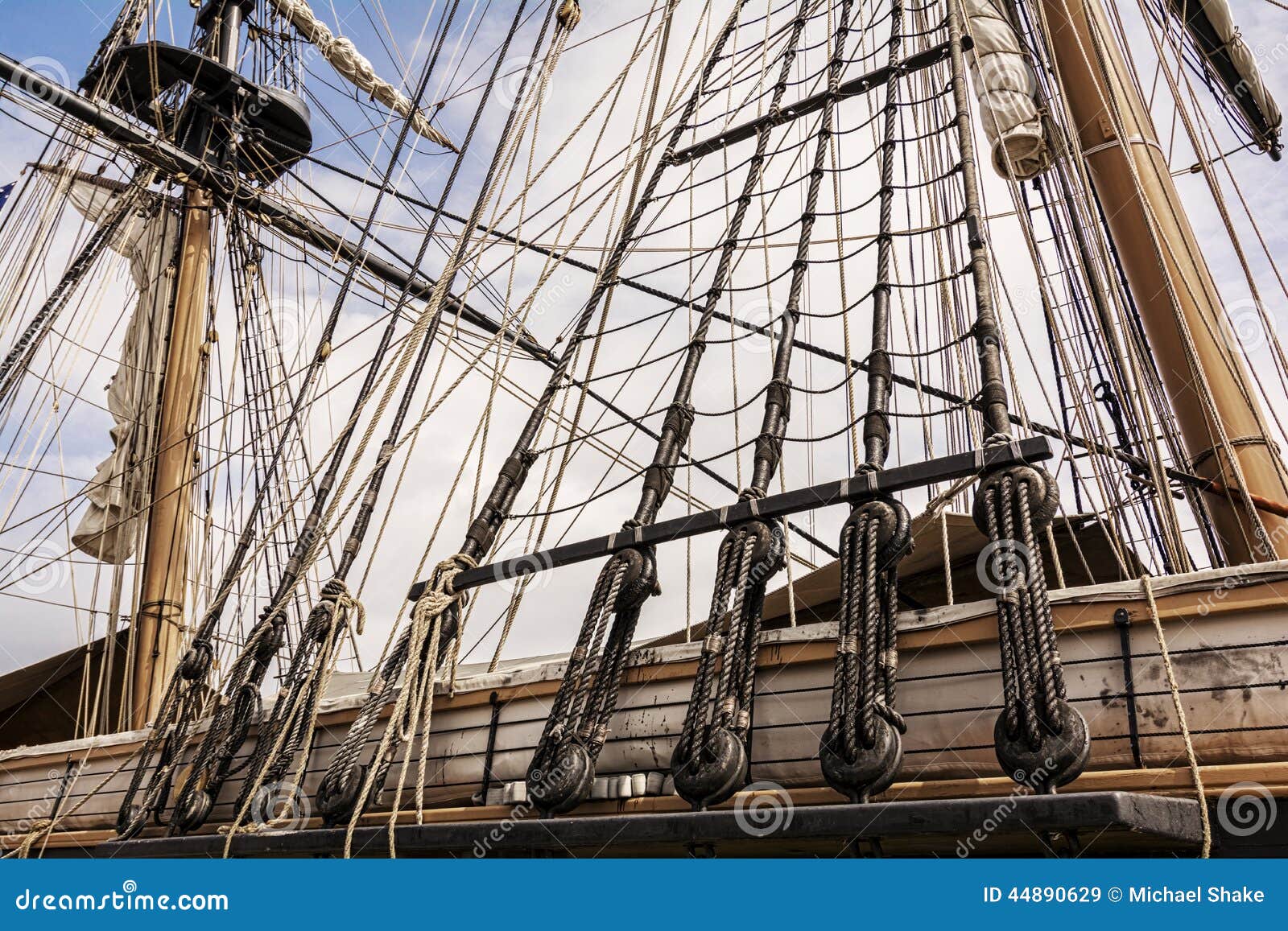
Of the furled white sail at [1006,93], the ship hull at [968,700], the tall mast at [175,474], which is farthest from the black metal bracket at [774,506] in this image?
the tall mast at [175,474]

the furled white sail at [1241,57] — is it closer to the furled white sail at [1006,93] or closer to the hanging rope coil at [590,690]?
the furled white sail at [1006,93]

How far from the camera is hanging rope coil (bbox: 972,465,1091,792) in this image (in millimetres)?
2236

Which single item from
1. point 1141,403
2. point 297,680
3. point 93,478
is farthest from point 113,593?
point 1141,403

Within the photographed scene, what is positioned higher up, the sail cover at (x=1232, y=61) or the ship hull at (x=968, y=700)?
the sail cover at (x=1232, y=61)

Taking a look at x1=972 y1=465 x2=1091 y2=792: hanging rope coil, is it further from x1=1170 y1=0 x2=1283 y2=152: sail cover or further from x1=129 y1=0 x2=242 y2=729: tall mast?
x1=129 y1=0 x2=242 y2=729: tall mast

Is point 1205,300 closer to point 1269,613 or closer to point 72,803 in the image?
point 1269,613

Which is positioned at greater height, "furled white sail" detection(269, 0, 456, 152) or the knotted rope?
"furled white sail" detection(269, 0, 456, 152)

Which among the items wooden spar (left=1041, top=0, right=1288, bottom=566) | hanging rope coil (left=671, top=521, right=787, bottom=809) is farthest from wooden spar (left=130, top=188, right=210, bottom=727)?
wooden spar (left=1041, top=0, right=1288, bottom=566)

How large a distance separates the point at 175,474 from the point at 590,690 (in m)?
7.80

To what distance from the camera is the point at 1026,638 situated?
2391 millimetres

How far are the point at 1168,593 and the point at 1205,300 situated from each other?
11.7 feet

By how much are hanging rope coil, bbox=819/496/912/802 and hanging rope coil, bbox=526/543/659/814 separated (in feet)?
2.32

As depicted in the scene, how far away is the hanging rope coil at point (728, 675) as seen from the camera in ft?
8.73

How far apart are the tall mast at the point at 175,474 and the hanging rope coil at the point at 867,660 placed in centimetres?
721
